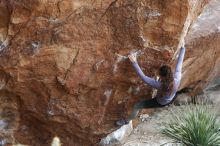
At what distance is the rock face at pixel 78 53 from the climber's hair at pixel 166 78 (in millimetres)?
298

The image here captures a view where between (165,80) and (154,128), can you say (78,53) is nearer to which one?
(165,80)

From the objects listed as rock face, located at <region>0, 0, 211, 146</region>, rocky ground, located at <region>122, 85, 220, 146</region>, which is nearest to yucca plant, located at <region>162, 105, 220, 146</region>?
rocky ground, located at <region>122, 85, 220, 146</region>

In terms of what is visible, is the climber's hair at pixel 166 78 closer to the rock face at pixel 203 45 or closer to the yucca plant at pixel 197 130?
the yucca plant at pixel 197 130

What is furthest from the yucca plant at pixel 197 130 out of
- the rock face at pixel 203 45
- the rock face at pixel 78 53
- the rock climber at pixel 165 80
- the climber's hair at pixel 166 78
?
the climber's hair at pixel 166 78

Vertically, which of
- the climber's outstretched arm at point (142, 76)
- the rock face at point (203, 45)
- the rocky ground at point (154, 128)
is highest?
the rock face at point (203, 45)

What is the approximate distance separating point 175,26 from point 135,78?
1010 mm

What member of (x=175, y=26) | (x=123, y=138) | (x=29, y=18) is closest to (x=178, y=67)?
(x=175, y=26)

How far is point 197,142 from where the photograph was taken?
8867 millimetres

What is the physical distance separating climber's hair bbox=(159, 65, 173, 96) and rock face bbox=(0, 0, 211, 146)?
0.98 ft

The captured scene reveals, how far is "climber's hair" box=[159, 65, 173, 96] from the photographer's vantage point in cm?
713

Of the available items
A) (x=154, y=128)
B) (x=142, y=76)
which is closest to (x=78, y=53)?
(x=142, y=76)

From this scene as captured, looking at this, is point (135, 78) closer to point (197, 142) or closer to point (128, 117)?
point (128, 117)

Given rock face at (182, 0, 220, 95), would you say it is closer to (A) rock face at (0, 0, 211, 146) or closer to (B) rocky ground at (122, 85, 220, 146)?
(B) rocky ground at (122, 85, 220, 146)

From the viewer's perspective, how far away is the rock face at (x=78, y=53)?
6.88m
